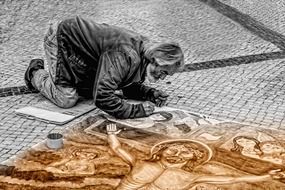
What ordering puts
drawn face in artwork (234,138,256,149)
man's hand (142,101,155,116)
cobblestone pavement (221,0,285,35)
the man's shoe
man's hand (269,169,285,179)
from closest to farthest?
man's hand (269,169,285,179) < drawn face in artwork (234,138,256,149) < man's hand (142,101,155,116) < the man's shoe < cobblestone pavement (221,0,285,35)

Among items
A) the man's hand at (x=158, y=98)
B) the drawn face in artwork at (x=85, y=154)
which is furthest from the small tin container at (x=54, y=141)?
the man's hand at (x=158, y=98)

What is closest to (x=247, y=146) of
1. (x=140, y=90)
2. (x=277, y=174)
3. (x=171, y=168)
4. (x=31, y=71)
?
(x=277, y=174)

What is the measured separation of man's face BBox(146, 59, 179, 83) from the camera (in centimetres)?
586

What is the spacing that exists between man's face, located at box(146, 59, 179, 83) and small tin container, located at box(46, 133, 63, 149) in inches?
44.5

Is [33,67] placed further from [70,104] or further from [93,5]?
[93,5]

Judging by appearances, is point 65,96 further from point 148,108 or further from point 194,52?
point 194,52

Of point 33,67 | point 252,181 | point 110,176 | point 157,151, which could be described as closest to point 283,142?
point 252,181

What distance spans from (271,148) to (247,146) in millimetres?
238

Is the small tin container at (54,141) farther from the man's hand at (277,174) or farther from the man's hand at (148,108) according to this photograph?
the man's hand at (277,174)

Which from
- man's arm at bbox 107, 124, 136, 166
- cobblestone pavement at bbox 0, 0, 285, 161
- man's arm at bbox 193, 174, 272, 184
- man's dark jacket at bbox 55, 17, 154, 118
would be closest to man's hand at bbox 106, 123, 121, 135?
man's arm at bbox 107, 124, 136, 166

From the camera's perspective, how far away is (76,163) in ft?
17.9

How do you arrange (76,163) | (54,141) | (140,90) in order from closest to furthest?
1. (76,163)
2. (54,141)
3. (140,90)

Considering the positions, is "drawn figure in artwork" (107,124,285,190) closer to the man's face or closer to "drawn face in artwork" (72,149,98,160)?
"drawn face in artwork" (72,149,98,160)

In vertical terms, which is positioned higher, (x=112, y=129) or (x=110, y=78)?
(x=110, y=78)
